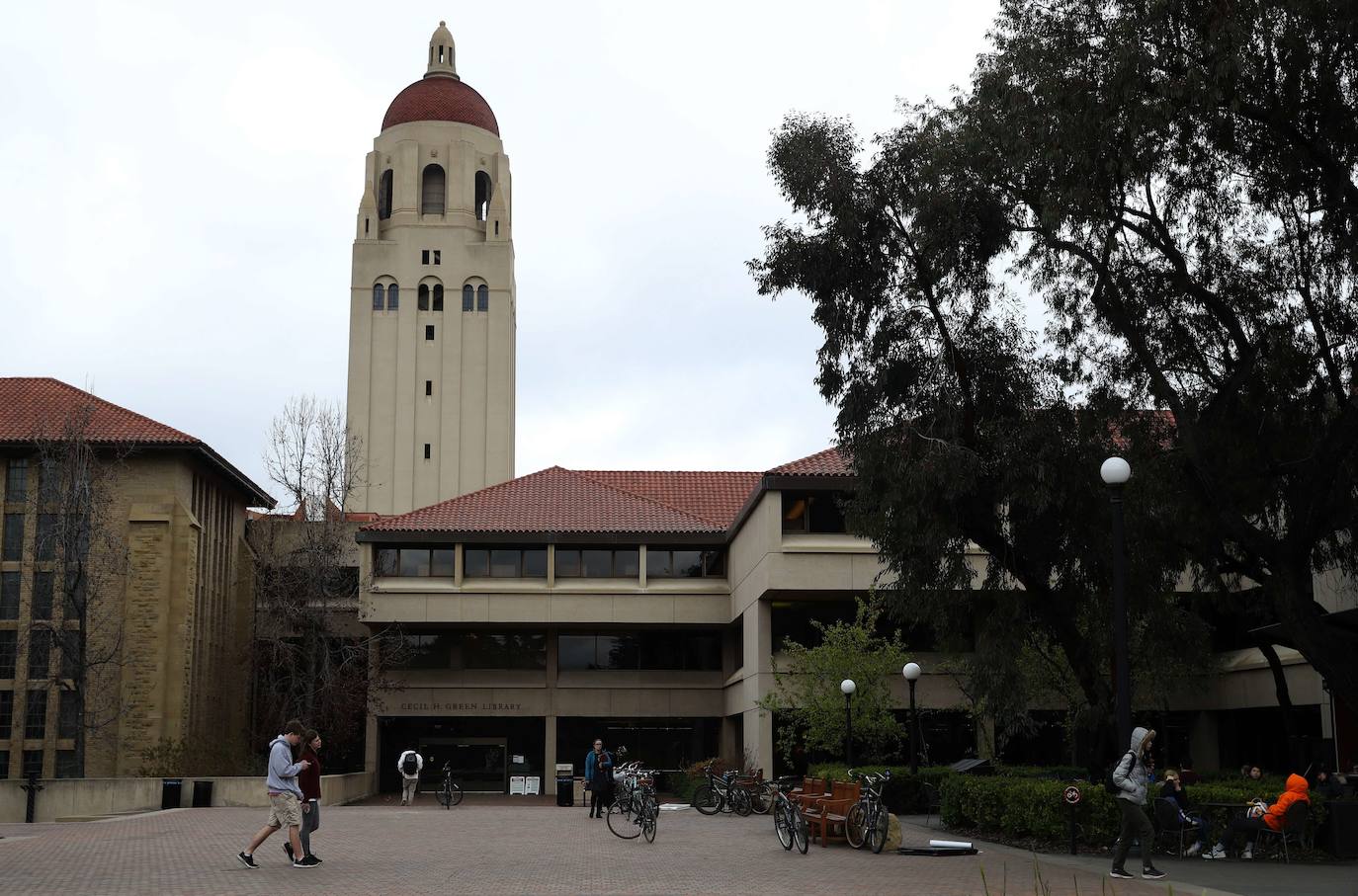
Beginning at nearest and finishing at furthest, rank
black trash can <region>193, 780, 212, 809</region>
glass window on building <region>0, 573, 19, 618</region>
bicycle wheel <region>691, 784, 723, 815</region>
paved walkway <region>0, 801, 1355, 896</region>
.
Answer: paved walkway <region>0, 801, 1355, 896</region> < bicycle wheel <region>691, 784, 723, 815</region> < black trash can <region>193, 780, 212, 809</region> < glass window on building <region>0, 573, 19, 618</region>

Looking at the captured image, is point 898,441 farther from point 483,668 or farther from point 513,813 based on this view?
point 483,668

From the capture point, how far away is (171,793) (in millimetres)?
34469

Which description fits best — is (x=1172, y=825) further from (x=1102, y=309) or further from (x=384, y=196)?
(x=384, y=196)

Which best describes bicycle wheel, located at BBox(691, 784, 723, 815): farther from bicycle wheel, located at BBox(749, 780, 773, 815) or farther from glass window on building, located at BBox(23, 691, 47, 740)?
glass window on building, located at BBox(23, 691, 47, 740)

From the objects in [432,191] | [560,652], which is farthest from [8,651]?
[432,191]

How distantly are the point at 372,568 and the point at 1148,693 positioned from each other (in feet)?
79.1

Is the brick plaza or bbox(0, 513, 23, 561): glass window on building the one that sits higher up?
bbox(0, 513, 23, 561): glass window on building

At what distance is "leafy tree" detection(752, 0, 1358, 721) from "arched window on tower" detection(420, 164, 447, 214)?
5796 cm

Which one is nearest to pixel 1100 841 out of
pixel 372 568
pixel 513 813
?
pixel 513 813

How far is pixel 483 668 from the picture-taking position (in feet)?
159

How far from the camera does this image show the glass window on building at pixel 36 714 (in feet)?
143

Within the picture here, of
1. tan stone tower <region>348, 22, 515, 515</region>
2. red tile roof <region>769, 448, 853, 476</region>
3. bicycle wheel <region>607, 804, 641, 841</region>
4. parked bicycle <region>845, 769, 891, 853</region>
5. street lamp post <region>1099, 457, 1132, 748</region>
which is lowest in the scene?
bicycle wheel <region>607, 804, 641, 841</region>

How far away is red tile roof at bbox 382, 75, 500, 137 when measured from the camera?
7988 centimetres

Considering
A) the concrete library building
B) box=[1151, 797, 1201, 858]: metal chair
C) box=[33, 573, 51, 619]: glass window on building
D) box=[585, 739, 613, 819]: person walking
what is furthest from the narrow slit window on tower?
box=[1151, 797, 1201, 858]: metal chair
